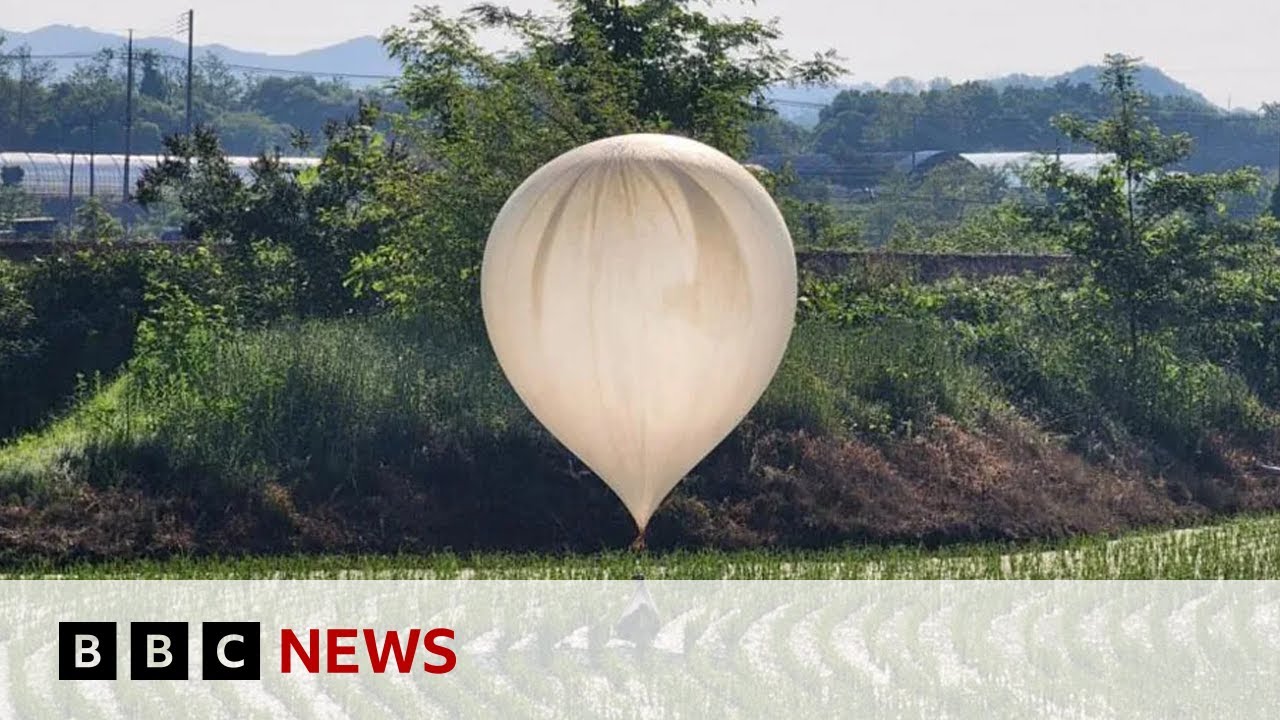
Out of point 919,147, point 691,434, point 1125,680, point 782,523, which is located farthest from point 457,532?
point 919,147

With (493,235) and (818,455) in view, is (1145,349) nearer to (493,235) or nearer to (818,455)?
(818,455)

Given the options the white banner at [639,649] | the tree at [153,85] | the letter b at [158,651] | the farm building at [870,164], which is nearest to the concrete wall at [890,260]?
the white banner at [639,649]

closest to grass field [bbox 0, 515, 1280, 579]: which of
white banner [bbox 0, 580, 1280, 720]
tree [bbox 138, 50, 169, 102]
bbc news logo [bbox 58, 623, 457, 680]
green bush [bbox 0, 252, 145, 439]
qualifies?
white banner [bbox 0, 580, 1280, 720]

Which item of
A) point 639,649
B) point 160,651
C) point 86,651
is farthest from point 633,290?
point 86,651

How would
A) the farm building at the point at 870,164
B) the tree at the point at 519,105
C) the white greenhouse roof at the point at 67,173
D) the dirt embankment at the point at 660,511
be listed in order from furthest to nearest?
the farm building at the point at 870,164
the white greenhouse roof at the point at 67,173
the tree at the point at 519,105
the dirt embankment at the point at 660,511

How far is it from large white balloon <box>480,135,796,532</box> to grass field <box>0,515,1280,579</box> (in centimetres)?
505

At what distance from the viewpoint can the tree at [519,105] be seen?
95.5ft

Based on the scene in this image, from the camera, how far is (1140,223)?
113 feet

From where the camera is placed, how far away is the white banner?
15.3 m

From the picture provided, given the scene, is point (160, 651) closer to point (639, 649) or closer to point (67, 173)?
point (639, 649)

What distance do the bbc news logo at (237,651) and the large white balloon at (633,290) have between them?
2265 millimetres

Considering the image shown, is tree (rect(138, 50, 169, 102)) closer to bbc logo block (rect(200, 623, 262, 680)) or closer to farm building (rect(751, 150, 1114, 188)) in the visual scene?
farm building (rect(751, 150, 1114, 188))

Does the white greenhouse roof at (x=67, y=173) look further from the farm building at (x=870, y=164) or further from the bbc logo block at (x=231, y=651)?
the bbc logo block at (x=231, y=651)

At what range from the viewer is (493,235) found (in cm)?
1645
